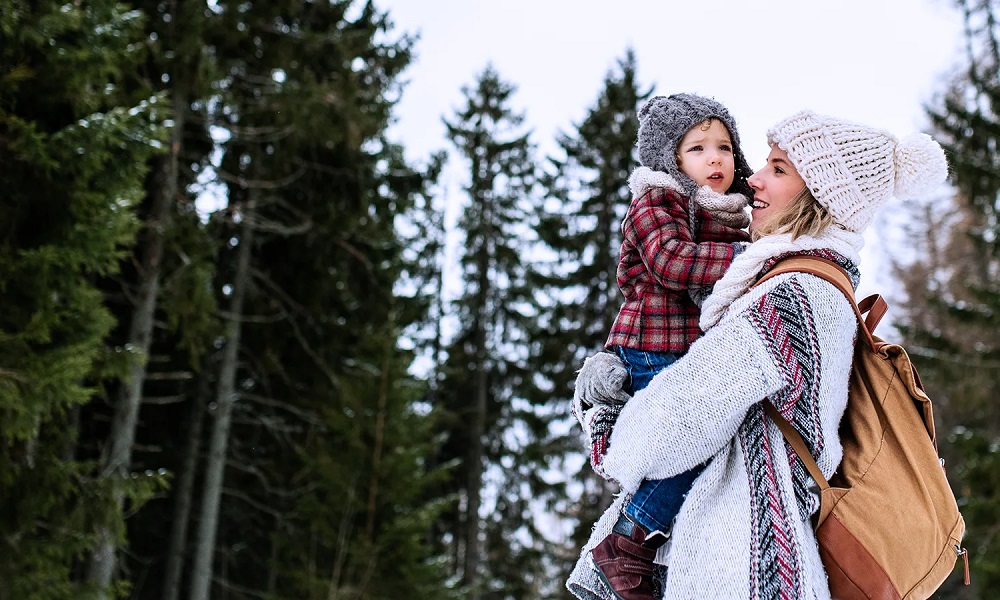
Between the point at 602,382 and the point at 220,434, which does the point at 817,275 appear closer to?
the point at 602,382

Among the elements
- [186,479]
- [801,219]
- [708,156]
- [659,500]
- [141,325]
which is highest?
[141,325]

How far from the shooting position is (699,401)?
2.15m

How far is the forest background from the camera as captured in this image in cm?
742

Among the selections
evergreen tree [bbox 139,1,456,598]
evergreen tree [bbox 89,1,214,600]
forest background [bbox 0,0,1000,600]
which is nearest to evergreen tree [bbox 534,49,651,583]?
forest background [bbox 0,0,1000,600]

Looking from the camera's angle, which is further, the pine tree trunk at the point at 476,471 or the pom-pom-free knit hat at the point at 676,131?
the pine tree trunk at the point at 476,471

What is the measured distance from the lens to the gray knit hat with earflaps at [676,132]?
268 cm

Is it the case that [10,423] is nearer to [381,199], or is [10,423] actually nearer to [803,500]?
[803,500]

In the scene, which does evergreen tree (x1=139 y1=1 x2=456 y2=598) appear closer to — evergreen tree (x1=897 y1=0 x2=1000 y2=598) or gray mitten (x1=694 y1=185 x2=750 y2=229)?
evergreen tree (x1=897 y1=0 x2=1000 y2=598)

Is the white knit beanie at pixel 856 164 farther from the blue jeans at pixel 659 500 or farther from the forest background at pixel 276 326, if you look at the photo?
the forest background at pixel 276 326

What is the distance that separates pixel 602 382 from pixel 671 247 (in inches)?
16.4

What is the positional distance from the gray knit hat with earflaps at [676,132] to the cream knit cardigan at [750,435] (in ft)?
1.61

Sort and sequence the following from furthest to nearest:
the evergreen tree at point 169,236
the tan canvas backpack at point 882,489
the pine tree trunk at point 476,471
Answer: the pine tree trunk at point 476,471
the evergreen tree at point 169,236
the tan canvas backpack at point 882,489

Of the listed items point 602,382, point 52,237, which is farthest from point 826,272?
point 52,237

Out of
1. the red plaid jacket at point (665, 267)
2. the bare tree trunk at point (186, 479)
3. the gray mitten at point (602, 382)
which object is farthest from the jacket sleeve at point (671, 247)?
the bare tree trunk at point (186, 479)
